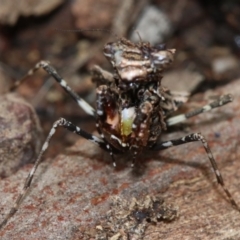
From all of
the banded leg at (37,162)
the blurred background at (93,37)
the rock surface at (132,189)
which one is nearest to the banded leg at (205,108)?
the rock surface at (132,189)

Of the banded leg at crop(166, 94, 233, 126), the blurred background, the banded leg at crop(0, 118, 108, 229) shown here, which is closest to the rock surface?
the banded leg at crop(0, 118, 108, 229)

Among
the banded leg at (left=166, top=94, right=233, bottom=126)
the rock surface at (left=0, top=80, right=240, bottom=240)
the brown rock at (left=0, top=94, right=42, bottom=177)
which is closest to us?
the rock surface at (left=0, top=80, right=240, bottom=240)

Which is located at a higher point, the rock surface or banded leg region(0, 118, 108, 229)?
banded leg region(0, 118, 108, 229)

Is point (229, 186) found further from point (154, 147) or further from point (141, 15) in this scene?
point (141, 15)

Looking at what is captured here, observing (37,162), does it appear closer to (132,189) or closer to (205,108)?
(132,189)

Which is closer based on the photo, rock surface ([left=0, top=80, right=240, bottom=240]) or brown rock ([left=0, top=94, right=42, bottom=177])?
rock surface ([left=0, top=80, right=240, bottom=240])

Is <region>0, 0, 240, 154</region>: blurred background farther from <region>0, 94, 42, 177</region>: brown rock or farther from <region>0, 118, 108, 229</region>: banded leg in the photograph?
<region>0, 118, 108, 229</region>: banded leg

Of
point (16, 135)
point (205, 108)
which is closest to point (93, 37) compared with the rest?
point (205, 108)

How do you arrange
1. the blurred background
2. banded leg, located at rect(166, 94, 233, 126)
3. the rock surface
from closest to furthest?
the rock surface < banded leg, located at rect(166, 94, 233, 126) < the blurred background
